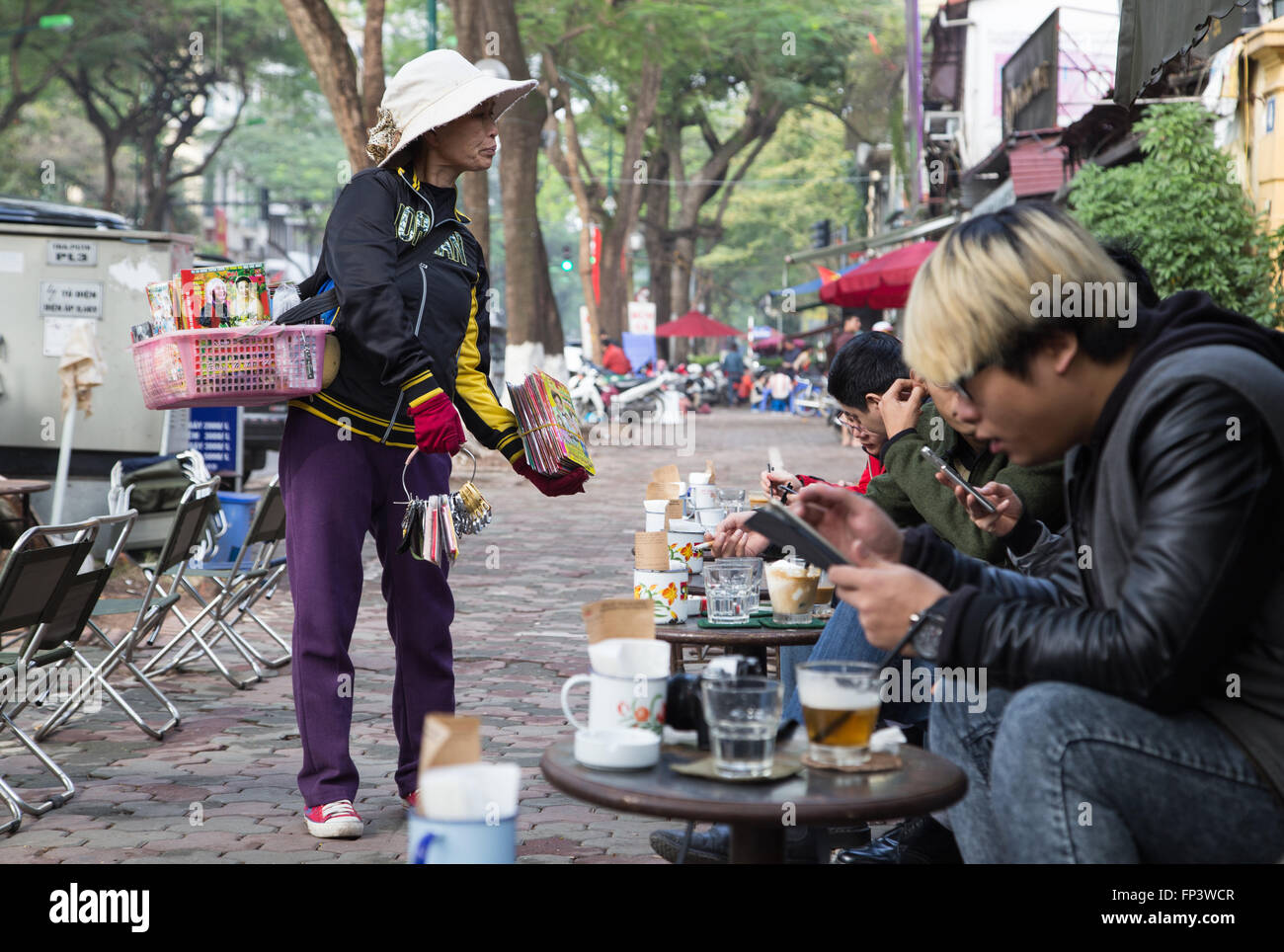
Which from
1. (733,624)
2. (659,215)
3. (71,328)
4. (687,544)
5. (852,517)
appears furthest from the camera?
(659,215)

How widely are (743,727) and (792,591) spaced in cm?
177

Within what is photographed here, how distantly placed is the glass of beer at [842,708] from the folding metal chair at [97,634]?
371 centimetres

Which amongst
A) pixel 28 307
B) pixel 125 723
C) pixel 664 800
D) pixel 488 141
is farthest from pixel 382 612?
pixel 664 800

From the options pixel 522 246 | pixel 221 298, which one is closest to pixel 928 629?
pixel 221 298

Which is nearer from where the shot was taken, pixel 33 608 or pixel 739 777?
pixel 739 777

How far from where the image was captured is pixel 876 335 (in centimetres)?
508

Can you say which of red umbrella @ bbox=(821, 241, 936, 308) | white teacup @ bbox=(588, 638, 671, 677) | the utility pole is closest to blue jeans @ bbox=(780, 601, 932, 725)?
white teacup @ bbox=(588, 638, 671, 677)

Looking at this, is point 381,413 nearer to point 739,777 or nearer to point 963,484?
point 963,484

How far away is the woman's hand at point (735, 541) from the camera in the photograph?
4523 millimetres

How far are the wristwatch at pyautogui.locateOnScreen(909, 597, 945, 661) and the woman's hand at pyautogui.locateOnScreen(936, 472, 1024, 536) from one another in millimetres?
1499

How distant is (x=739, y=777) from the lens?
2520 millimetres

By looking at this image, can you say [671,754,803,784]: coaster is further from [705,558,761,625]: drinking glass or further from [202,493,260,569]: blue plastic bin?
[202,493,260,569]: blue plastic bin

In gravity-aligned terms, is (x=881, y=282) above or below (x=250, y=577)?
above

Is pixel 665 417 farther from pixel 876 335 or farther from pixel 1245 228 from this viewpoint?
pixel 876 335
